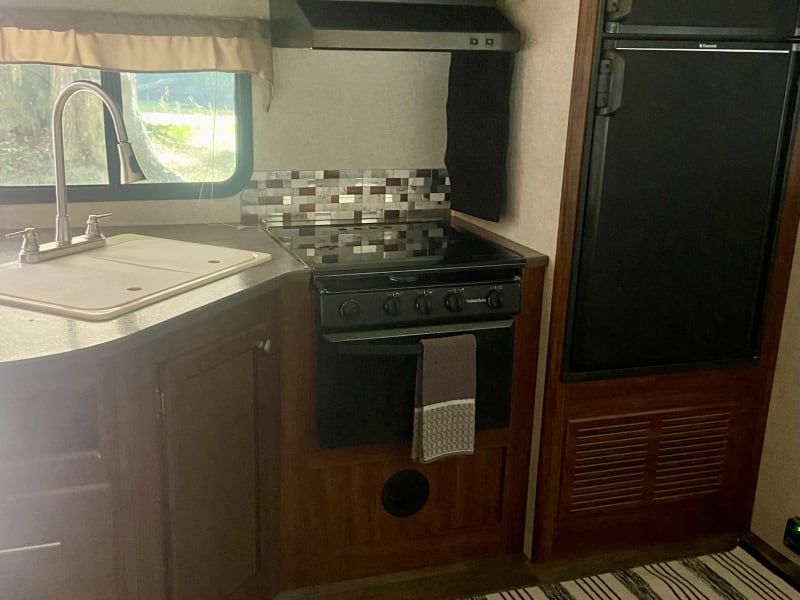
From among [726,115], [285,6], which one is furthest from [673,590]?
[285,6]

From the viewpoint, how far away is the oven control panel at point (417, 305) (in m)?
1.94

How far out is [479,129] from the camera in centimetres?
236

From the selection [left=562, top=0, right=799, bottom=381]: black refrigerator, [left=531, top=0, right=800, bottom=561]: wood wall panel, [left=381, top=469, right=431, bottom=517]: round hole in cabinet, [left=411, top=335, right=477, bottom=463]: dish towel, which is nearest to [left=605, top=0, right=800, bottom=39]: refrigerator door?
[left=562, top=0, right=799, bottom=381]: black refrigerator

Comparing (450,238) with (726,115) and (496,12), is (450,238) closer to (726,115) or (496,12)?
(496,12)

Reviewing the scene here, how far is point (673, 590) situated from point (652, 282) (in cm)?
92

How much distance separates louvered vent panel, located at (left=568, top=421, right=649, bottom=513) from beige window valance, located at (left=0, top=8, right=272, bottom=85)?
1.47 metres

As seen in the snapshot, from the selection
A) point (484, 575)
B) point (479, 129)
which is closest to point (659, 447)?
point (484, 575)

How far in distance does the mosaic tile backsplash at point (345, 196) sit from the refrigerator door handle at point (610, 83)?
2.62ft

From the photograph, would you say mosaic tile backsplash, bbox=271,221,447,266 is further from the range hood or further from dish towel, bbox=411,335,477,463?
the range hood

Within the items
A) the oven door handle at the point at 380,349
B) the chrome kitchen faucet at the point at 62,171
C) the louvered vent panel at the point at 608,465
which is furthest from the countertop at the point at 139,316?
the louvered vent panel at the point at 608,465

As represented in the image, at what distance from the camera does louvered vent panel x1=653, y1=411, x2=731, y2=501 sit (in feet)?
7.59

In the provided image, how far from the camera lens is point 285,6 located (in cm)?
222

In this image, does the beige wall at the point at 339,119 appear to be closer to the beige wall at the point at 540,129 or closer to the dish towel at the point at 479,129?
the dish towel at the point at 479,129

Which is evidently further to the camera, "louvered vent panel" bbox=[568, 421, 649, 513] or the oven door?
"louvered vent panel" bbox=[568, 421, 649, 513]
